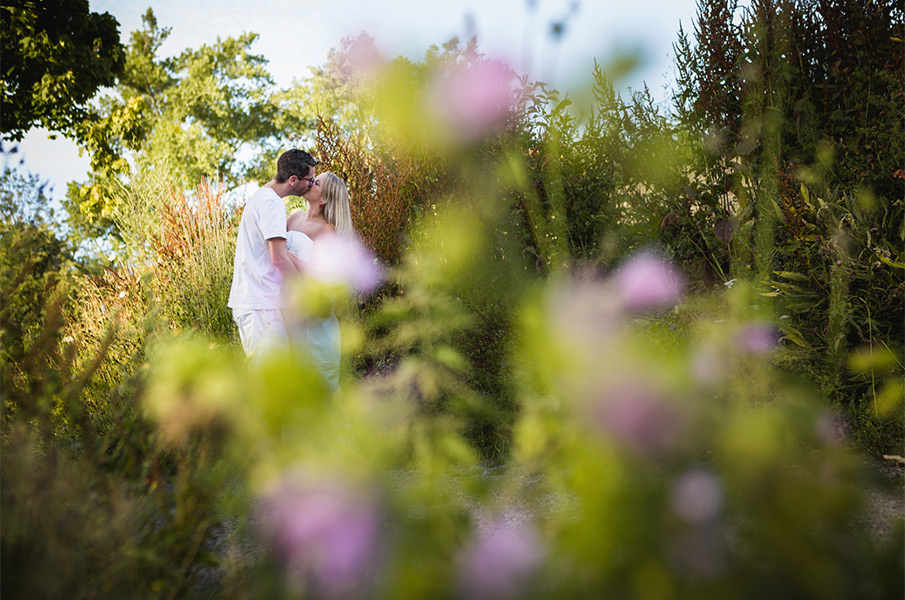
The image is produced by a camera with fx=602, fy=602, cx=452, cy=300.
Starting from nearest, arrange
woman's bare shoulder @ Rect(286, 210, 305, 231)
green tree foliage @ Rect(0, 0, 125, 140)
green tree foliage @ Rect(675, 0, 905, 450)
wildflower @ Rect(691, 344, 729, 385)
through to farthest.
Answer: wildflower @ Rect(691, 344, 729, 385)
green tree foliage @ Rect(675, 0, 905, 450)
woman's bare shoulder @ Rect(286, 210, 305, 231)
green tree foliage @ Rect(0, 0, 125, 140)

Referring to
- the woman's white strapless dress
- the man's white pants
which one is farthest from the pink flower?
the man's white pants

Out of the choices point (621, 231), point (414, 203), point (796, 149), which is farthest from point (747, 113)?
point (414, 203)

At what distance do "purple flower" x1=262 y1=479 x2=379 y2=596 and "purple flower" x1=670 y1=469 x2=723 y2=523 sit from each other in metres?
0.30

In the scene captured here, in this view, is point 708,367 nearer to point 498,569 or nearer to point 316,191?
point 498,569

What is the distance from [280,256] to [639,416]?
116 inches

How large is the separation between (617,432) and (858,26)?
3628 mm

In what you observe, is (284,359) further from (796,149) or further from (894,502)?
(796,149)

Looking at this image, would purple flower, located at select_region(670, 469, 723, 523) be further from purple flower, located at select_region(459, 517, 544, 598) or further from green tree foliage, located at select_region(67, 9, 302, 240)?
green tree foliage, located at select_region(67, 9, 302, 240)

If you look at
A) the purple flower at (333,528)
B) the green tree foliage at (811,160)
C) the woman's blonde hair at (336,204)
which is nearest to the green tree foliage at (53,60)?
the woman's blonde hair at (336,204)

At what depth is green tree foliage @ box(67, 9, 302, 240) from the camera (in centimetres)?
1769

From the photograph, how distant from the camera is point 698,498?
1.86 ft

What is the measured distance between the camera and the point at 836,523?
61 centimetres

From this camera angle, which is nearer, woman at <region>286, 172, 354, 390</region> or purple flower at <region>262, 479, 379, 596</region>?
purple flower at <region>262, 479, 379, 596</region>

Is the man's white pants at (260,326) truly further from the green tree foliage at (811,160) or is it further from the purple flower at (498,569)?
the purple flower at (498,569)
